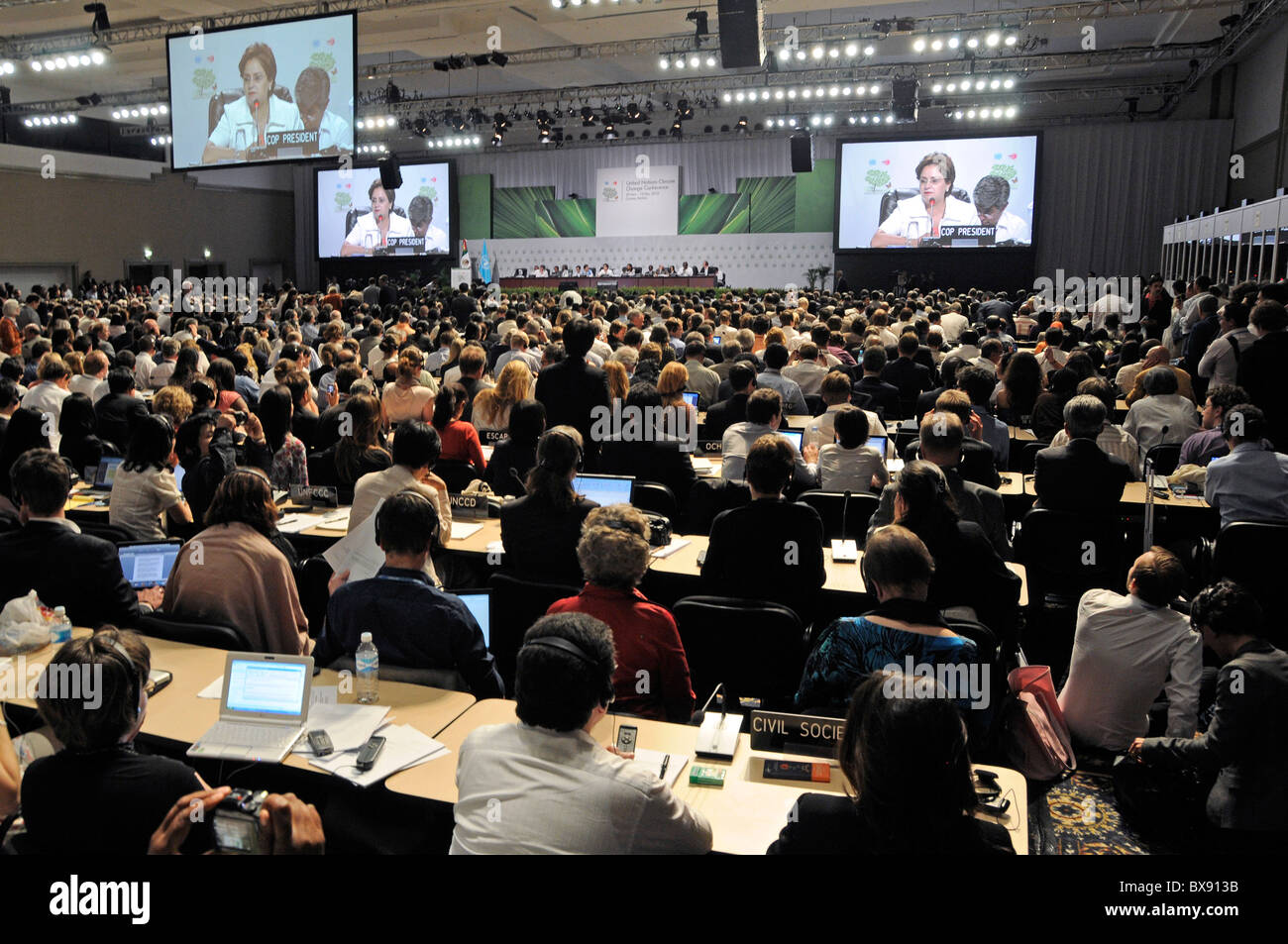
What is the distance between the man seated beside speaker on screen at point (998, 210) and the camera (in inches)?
766

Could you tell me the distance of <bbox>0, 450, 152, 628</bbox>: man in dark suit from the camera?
3.36 meters

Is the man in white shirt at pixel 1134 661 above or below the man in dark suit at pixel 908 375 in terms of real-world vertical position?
below

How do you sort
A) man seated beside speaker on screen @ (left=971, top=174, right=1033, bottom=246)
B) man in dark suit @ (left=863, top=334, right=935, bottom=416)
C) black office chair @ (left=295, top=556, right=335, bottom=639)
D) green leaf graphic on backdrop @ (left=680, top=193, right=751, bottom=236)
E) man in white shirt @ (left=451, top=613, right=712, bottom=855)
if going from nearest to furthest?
man in white shirt @ (left=451, top=613, right=712, bottom=855)
black office chair @ (left=295, top=556, right=335, bottom=639)
man in dark suit @ (left=863, top=334, right=935, bottom=416)
man seated beside speaker on screen @ (left=971, top=174, right=1033, bottom=246)
green leaf graphic on backdrop @ (left=680, top=193, right=751, bottom=236)

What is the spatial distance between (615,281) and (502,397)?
57.5ft

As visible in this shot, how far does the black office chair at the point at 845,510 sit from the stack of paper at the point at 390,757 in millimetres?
2918

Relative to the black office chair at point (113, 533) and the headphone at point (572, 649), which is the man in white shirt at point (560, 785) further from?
the black office chair at point (113, 533)

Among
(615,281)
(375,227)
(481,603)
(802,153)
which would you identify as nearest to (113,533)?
(481,603)

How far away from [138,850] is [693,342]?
22.1 feet

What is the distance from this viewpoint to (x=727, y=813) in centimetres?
241

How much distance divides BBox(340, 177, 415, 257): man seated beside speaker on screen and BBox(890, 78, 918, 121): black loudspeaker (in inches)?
548

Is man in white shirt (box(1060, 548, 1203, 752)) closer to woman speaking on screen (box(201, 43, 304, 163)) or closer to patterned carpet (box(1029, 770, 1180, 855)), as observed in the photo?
patterned carpet (box(1029, 770, 1180, 855))

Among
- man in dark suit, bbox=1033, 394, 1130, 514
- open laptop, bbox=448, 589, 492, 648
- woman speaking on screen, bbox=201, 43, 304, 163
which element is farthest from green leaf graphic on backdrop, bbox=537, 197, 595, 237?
open laptop, bbox=448, 589, 492, 648

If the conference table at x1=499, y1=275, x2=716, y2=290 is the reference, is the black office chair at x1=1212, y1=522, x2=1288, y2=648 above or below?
below

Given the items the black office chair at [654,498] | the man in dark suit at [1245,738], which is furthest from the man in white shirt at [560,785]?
the black office chair at [654,498]
